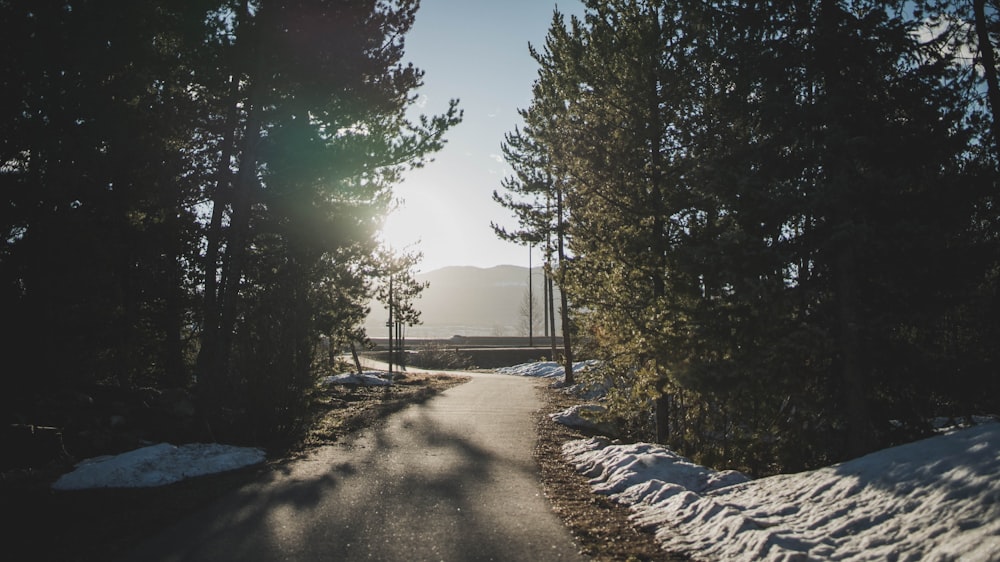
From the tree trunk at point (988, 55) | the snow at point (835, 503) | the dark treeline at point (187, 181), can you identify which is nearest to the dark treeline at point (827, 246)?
the snow at point (835, 503)

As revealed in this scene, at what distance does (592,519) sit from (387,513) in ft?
7.60

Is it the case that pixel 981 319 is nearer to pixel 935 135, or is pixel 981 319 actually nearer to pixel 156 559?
pixel 935 135

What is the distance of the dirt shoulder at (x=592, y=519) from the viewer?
555 cm

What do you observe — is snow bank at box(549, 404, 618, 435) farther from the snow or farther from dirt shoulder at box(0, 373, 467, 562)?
dirt shoulder at box(0, 373, 467, 562)

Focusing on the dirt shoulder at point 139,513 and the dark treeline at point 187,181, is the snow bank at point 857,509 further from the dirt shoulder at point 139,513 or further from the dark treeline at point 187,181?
the dark treeline at point 187,181

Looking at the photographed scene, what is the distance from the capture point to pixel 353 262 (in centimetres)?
2153

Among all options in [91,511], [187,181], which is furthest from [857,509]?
[187,181]

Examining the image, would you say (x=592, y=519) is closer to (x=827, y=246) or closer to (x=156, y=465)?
(x=827, y=246)

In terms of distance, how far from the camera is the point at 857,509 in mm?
5098

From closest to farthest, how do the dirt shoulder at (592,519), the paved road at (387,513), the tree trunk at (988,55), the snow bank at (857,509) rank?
the snow bank at (857,509) → the paved road at (387,513) → the dirt shoulder at (592,519) → the tree trunk at (988,55)

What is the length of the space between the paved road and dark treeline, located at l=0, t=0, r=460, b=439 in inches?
137

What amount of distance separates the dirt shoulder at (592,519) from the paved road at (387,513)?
19 cm

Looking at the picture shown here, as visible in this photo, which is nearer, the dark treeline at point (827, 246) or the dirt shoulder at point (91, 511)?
the dirt shoulder at point (91, 511)

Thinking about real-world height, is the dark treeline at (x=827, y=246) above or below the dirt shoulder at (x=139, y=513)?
above
